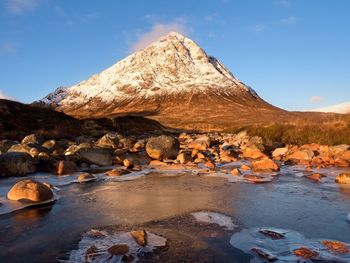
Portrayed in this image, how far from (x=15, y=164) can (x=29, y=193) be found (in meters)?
5.34

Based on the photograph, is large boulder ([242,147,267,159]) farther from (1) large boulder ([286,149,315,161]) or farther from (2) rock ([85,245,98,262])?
(2) rock ([85,245,98,262])

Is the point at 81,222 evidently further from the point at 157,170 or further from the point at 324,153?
the point at 324,153

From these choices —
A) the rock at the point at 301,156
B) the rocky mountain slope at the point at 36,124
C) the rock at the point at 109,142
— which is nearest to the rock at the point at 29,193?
the rock at the point at 301,156

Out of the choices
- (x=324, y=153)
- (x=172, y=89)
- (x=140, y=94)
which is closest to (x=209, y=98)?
(x=172, y=89)

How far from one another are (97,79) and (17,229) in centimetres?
19209

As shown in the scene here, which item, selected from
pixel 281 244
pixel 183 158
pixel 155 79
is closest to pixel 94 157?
pixel 183 158

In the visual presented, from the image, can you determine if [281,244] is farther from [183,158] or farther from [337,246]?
[183,158]

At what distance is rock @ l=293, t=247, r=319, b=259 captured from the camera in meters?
5.31

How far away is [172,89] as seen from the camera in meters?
157

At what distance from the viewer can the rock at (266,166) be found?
14.3 meters

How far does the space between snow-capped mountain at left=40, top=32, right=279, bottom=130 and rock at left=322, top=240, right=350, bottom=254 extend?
107578 millimetres

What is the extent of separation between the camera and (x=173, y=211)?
808 centimetres

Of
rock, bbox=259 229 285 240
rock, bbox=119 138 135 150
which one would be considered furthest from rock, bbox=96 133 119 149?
rock, bbox=259 229 285 240

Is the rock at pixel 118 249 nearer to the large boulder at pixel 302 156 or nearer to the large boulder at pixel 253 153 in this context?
the large boulder at pixel 302 156
